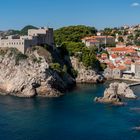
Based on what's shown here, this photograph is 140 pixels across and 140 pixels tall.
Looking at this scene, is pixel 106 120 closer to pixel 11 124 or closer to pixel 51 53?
pixel 11 124

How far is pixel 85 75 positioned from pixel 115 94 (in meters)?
14.7

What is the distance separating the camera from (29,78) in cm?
4516

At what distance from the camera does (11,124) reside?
32.3 m

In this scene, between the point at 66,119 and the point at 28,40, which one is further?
the point at 28,40

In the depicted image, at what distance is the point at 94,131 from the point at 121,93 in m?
14.4

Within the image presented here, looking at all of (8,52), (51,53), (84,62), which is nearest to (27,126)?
(8,52)

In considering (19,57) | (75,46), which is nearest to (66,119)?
(19,57)

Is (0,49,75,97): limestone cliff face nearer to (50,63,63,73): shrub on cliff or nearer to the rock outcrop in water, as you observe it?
(50,63,63,73): shrub on cliff

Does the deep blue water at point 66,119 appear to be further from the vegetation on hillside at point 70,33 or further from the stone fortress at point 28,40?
the vegetation on hillside at point 70,33

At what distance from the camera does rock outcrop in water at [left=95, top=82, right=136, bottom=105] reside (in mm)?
40812

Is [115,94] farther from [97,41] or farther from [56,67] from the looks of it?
[97,41]

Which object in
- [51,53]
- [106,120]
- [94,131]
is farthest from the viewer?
[51,53]

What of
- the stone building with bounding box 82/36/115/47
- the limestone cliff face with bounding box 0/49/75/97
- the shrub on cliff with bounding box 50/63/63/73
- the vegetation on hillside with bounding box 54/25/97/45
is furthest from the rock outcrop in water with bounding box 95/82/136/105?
the stone building with bounding box 82/36/115/47

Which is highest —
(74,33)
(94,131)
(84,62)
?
(74,33)
